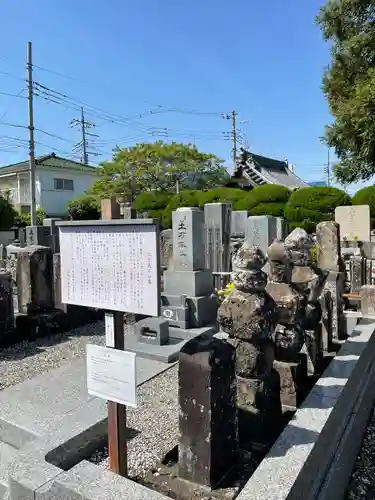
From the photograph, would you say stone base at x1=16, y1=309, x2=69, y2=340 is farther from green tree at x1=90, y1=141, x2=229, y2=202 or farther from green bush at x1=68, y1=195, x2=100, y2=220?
green bush at x1=68, y1=195, x2=100, y2=220

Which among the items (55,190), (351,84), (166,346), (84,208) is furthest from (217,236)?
(55,190)

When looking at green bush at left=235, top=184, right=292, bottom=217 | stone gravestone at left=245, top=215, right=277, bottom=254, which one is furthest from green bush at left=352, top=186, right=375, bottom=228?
stone gravestone at left=245, top=215, right=277, bottom=254

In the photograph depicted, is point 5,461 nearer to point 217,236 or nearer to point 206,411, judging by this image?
point 206,411

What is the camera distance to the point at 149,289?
2129 millimetres

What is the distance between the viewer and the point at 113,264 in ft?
7.44

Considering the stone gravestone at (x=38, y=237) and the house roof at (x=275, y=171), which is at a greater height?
the house roof at (x=275, y=171)

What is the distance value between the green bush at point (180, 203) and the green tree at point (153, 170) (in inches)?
229

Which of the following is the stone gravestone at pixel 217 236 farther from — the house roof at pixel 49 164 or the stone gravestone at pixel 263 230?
the house roof at pixel 49 164

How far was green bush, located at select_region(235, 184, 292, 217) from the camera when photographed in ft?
46.3

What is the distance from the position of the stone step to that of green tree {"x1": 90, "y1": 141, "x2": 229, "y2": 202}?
19296 mm

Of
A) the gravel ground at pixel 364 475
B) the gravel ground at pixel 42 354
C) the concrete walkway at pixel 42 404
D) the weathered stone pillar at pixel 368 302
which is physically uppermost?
the weathered stone pillar at pixel 368 302

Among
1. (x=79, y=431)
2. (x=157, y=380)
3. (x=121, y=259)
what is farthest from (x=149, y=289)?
(x=157, y=380)

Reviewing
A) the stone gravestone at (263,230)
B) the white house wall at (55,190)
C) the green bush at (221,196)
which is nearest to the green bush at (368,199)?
the green bush at (221,196)

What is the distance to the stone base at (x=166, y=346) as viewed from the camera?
16.5 feet
